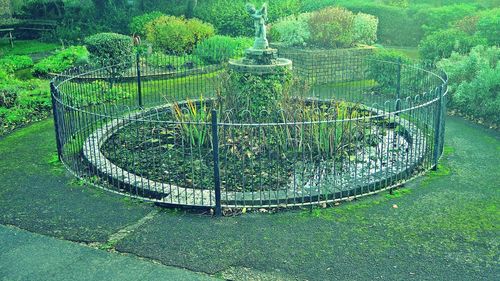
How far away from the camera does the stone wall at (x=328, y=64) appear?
575 inches

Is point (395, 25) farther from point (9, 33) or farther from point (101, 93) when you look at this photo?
point (9, 33)

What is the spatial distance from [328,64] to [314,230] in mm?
9359

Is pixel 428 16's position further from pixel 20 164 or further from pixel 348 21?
pixel 20 164

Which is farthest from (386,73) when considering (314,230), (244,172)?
(314,230)

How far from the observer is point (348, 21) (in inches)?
611

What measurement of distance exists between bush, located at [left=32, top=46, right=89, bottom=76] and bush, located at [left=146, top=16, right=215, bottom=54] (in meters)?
2.98

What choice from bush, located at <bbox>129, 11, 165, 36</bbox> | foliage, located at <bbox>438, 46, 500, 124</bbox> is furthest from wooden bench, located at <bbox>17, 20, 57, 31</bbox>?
foliage, located at <bbox>438, 46, 500, 124</bbox>

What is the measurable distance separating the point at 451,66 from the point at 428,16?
439 inches

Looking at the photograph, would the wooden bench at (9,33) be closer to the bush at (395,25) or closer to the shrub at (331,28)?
the shrub at (331,28)

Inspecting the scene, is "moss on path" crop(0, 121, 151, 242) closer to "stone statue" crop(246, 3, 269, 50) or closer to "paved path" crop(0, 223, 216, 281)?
"paved path" crop(0, 223, 216, 281)

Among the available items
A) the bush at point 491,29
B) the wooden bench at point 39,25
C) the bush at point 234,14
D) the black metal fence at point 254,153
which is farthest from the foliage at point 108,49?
the wooden bench at point 39,25

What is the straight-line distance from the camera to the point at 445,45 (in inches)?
553

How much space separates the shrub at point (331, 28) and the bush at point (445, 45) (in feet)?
7.32

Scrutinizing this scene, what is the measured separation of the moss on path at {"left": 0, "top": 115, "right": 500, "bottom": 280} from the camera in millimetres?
5336
